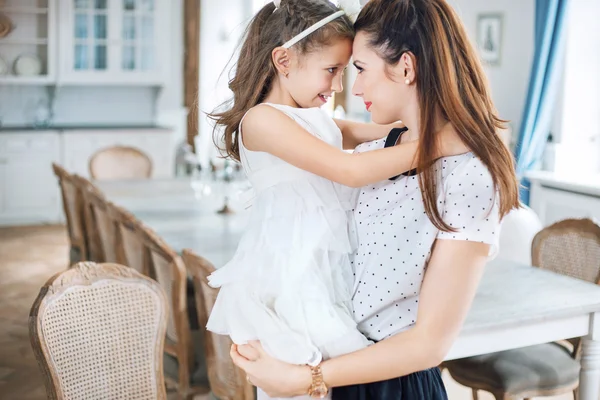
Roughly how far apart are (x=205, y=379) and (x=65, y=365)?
2.80ft

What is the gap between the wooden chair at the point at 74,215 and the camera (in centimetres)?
470

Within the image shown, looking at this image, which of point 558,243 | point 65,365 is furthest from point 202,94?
point 65,365

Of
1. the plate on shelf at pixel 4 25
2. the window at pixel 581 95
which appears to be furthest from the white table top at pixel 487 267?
the plate on shelf at pixel 4 25

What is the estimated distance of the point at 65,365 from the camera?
2.06m

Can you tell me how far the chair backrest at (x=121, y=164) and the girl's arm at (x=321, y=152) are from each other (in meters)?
4.38

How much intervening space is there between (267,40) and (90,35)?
707cm

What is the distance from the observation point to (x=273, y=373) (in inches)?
52.7

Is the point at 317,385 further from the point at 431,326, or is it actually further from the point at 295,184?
the point at 295,184

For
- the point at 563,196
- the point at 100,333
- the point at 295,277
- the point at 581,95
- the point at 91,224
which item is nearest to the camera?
the point at 295,277

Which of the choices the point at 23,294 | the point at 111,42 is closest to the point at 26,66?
the point at 111,42

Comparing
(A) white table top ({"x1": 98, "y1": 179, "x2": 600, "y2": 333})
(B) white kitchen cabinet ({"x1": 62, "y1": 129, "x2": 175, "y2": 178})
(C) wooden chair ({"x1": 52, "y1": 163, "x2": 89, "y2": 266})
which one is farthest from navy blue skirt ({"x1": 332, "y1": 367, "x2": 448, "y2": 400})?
(B) white kitchen cabinet ({"x1": 62, "y1": 129, "x2": 175, "y2": 178})

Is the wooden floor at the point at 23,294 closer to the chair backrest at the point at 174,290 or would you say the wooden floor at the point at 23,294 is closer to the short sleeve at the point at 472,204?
the chair backrest at the point at 174,290

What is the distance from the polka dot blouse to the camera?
1.27m

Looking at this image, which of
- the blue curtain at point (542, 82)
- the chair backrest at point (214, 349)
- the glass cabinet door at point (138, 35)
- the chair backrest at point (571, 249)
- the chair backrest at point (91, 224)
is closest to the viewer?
the chair backrest at point (214, 349)
